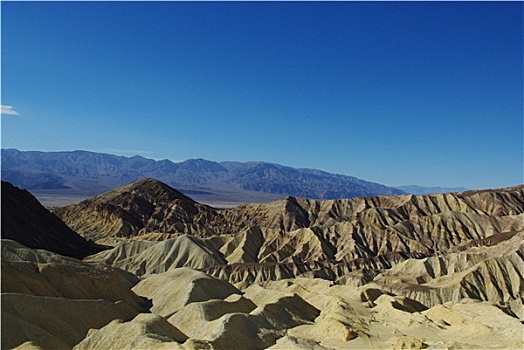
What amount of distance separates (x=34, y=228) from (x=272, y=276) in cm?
5581

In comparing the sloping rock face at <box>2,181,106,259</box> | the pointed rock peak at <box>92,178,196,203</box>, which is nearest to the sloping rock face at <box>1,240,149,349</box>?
the sloping rock face at <box>2,181,106,259</box>

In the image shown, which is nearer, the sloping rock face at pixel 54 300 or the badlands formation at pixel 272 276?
the sloping rock face at pixel 54 300

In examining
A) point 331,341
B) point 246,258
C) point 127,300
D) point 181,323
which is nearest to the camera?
point 331,341

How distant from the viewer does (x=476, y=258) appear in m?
86.0

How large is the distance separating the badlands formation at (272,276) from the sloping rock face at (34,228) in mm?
444

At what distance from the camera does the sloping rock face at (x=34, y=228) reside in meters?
95.2

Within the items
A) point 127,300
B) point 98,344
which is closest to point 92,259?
point 127,300

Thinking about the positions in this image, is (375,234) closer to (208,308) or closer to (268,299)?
(268,299)

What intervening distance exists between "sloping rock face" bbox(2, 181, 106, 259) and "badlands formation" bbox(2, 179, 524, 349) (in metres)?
0.44

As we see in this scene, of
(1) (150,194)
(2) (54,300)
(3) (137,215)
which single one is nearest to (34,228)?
(3) (137,215)

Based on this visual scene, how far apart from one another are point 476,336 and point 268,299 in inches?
1129

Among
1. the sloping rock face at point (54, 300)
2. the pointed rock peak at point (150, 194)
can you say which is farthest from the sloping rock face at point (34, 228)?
the pointed rock peak at point (150, 194)

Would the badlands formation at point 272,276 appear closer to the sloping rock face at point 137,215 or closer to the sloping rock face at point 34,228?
the sloping rock face at point 34,228

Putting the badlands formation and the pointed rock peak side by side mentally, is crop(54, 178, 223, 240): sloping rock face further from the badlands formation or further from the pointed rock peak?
→ the badlands formation
